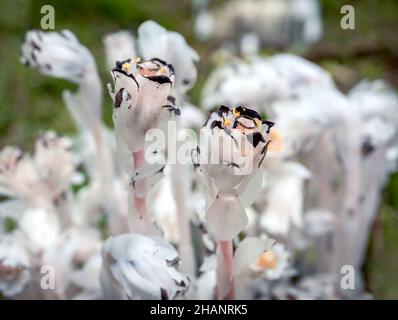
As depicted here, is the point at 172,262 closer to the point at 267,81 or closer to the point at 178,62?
the point at 178,62

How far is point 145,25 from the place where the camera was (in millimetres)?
530

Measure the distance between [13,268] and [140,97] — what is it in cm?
22

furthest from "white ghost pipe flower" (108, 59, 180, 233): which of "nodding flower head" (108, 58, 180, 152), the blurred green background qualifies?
the blurred green background

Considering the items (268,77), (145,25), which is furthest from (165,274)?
(268,77)

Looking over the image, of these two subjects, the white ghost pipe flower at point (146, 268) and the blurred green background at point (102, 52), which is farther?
the blurred green background at point (102, 52)

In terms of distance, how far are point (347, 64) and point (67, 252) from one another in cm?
61

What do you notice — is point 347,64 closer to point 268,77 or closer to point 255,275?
point 268,77

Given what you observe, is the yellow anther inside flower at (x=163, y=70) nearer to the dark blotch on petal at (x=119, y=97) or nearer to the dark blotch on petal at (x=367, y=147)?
the dark blotch on petal at (x=119, y=97)

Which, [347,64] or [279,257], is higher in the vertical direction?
[347,64]

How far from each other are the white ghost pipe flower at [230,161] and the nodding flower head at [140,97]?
0.11ft

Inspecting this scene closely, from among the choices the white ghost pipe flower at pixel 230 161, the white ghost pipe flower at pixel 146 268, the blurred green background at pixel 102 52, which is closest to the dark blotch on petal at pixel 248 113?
the white ghost pipe flower at pixel 230 161

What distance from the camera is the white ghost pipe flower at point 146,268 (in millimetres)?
454

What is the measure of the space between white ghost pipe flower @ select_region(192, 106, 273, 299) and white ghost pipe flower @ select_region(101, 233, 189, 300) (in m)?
0.04

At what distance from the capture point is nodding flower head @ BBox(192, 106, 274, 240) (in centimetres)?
41
